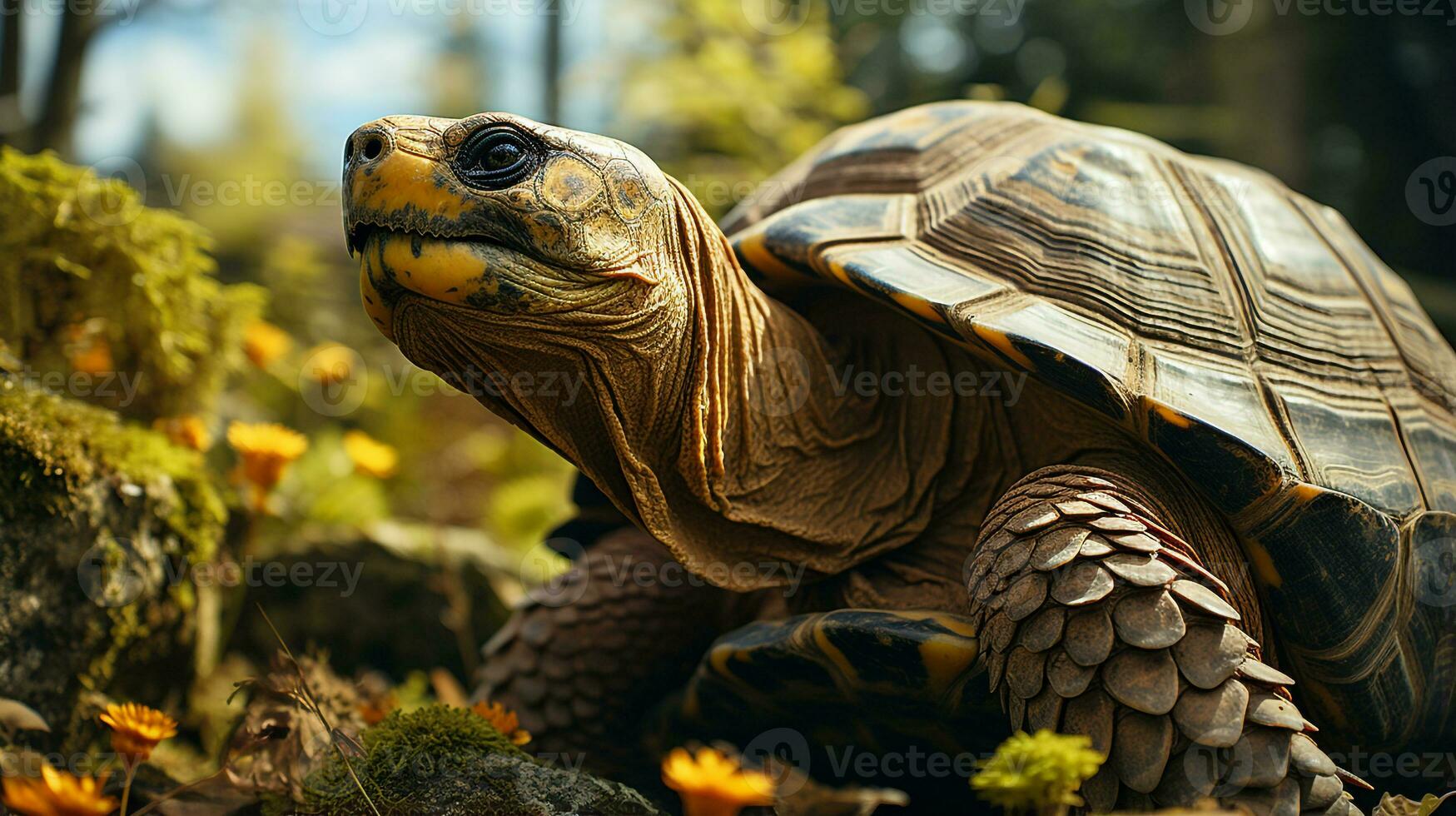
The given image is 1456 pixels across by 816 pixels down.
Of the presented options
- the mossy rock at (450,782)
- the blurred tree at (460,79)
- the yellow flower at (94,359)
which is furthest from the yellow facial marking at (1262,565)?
the blurred tree at (460,79)

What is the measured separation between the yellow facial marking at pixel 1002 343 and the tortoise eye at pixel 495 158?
1.15 m

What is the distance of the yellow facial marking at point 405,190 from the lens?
224cm

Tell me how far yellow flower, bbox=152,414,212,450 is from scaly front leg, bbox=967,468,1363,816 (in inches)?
109

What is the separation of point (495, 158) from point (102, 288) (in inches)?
75.9

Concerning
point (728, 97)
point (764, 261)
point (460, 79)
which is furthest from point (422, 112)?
point (460, 79)

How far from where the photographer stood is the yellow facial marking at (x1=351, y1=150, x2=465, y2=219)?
2240mm

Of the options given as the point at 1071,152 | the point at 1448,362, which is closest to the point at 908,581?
the point at 1071,152

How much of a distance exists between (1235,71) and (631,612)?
10478 millimetres

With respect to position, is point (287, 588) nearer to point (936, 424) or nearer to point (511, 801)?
point (511, 801)

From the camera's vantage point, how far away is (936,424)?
3010 millimetres

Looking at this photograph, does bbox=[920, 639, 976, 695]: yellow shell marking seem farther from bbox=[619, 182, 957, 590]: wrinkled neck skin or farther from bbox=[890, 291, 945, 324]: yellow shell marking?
bbox=[890, 291, 945, 324]: yellow shell marking

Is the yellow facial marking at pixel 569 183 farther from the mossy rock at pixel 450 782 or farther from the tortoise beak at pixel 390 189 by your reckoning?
the mossy rock at pixel 450 782

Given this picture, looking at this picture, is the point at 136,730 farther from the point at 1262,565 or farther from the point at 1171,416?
the point at 1262,565

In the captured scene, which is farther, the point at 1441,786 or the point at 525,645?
the point at 525,645
